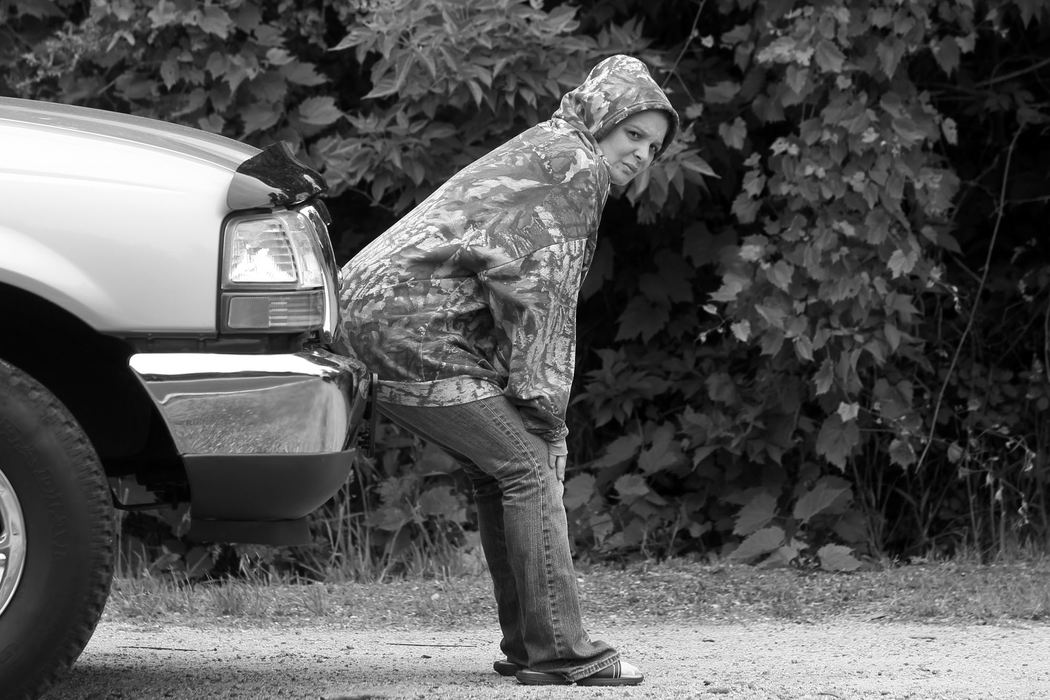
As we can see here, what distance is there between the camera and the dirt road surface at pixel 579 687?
368 centimetres

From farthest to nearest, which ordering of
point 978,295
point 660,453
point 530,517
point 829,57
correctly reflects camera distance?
1. point 660,453
2. point 978,295
3. point 829,57
4. point 530,517

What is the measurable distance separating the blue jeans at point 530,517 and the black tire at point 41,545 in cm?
92

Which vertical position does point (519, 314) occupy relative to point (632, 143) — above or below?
below

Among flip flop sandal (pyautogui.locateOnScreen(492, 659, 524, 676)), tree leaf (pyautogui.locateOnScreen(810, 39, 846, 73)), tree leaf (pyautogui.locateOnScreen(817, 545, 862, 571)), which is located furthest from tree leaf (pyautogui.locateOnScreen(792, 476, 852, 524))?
flip flop sandal (pyautogui.locateOnScreen(492, 659, 524, 676))

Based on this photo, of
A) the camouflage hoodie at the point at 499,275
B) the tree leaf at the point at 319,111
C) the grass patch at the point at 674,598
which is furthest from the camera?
the tree leaf at the point at 319,111

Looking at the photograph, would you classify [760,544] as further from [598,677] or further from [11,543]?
[11,543]

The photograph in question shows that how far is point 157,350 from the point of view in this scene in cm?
310

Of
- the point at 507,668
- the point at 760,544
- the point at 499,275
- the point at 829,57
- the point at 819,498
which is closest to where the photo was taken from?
the point at 499,275

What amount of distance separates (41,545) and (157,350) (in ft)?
1.56

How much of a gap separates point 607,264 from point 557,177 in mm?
3158

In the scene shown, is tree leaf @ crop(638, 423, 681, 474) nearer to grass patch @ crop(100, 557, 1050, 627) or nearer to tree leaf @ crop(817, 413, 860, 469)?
tree leaf @ crop(817, 413, 860, 469)

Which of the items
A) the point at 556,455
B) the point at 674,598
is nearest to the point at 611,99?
the point at 556,455

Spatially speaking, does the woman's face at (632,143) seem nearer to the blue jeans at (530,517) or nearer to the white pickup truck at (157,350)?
the blue jeans at (530,517)

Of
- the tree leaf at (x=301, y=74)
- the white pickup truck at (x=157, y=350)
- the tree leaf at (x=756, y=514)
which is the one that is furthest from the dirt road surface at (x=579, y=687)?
the tree leaf at (x=301, y=74)
